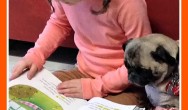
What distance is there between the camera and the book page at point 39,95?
2.93 feet

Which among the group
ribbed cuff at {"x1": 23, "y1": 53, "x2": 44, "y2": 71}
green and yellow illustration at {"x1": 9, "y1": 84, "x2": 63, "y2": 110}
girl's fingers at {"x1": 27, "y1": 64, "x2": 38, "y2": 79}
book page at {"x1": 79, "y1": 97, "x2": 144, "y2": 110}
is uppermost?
ribbed cuff at {"x1": 23, "y1": 53, "x2": 44, "y2": 71}

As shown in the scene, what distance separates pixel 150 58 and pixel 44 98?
0.93 ft

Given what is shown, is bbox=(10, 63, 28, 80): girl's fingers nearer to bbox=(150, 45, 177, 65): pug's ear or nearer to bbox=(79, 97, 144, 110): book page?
bbox=(79, 97, 144, 110): book page

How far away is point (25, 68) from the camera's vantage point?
0.98 meters

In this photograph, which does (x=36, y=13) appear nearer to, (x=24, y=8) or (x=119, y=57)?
(x=24, y=8)

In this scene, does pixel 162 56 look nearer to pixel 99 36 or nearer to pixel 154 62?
pixel 154 62

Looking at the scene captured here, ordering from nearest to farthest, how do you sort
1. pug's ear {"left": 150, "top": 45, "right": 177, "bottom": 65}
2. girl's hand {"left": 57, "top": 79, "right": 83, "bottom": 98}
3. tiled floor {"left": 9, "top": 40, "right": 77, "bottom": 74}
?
pug's ear {"left": 150, "top": 45, "right": 177, "bottom": 65}, girl's hand {"left": 57, "top": 79, "right": 83, "bottom": 98}, tiled floor {"left": 9, "top": 40, "right": 77, "bottom": 74}

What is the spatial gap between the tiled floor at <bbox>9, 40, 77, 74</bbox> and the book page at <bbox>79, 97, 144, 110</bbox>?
0.42 m

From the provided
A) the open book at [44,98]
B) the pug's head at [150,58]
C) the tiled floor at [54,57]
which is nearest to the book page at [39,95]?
the open book at [44,98]

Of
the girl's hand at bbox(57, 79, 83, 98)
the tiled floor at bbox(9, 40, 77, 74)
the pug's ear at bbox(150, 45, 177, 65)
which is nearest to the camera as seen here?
the pug's ear at bbox(150, 45, 177, 65)

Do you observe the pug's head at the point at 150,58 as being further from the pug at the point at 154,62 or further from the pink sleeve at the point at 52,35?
the pink sleeve at the point at 52,35

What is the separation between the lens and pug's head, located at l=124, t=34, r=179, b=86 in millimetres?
806

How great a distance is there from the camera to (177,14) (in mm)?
1005

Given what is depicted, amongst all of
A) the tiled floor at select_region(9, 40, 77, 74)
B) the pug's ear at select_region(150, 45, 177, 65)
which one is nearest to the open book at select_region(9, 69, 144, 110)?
the pug's ear at select_region(150, 45, 177, 65)
